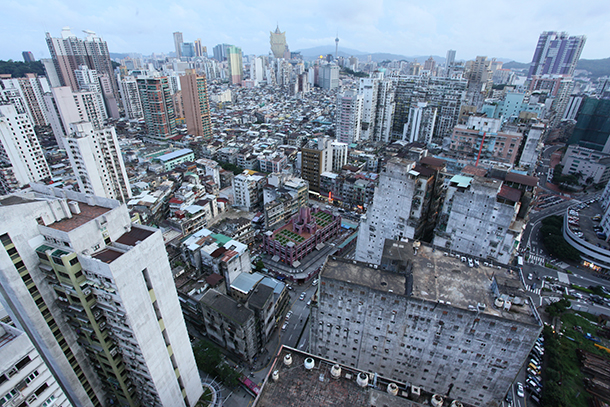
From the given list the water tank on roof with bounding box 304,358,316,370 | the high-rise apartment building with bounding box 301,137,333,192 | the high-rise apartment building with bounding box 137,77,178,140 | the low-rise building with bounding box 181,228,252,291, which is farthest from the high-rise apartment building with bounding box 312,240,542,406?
the high-rise apartment building with bounding box 137,77,178,140

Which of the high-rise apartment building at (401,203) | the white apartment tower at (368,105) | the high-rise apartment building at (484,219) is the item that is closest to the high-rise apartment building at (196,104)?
the white apartment tower at (368,105)

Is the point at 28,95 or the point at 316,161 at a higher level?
the point at 28,95

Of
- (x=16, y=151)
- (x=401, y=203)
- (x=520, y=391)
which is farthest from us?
(x=16, y=151)

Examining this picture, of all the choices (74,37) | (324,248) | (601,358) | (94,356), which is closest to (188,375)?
(94,356)

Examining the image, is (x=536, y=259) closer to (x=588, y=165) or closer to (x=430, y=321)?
(x=430, y=321)

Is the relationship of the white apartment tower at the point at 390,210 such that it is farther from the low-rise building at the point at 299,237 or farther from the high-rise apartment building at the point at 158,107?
the high-rise apartment building at the point at 158,107

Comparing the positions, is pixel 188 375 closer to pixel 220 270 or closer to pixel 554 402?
pixel 220 270

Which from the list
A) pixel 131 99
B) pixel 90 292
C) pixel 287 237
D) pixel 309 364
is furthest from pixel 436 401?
pixel 131 99
